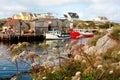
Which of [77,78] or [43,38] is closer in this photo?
[77,78]

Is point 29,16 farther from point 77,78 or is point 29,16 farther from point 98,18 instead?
point 77,78

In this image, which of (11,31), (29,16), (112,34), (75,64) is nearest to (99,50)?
(112,34)

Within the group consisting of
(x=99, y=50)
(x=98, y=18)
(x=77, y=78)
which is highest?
(x=77, y=78)

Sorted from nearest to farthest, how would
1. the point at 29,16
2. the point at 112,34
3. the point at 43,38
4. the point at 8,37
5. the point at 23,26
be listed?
the point at 112,34 → the point at 8,37 → the point at 43,38 → the point at 23,26 → the point at 29,16

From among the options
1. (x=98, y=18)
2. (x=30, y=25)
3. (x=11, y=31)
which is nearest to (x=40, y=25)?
(x=30, y=25)

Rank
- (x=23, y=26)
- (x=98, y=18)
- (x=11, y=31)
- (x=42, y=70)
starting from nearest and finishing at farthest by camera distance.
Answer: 1. (x=42, y=70)
2. (x=11, y=31)
3. (x=23, y=26)
4. (x=98, y=18)

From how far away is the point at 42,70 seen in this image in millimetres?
11203

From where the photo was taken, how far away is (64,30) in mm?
124688

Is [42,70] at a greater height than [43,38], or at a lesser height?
greater

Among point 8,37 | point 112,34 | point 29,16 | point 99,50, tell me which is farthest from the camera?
point 29,16

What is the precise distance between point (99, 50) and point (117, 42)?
141 centimetres

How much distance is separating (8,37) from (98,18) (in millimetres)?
113797

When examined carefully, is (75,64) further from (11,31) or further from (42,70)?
(11,31)

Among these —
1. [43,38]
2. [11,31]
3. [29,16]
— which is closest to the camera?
[43,38]
